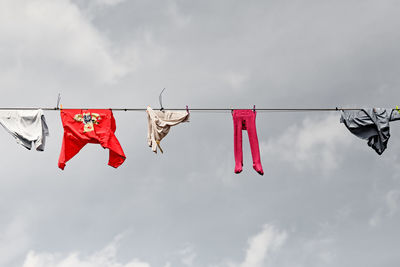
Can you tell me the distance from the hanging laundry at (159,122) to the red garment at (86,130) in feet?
3.32

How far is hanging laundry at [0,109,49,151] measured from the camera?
46.6ft

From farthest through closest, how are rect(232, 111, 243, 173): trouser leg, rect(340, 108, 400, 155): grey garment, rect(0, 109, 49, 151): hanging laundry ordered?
rect(340, 108, 400, 155): grey garment < rect(232, 111, 243, 173): trouser leg < rect(0, 109, 49, 151): hanging laundry

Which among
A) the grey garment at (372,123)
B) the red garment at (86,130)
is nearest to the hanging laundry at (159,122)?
the red garment at (86,130)

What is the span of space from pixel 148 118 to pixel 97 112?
4.98ft

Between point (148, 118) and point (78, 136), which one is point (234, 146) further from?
point (78, 136)

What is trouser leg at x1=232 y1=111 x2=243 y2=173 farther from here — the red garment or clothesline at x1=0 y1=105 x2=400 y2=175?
the red garment

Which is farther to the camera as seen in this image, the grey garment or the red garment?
the grey garment

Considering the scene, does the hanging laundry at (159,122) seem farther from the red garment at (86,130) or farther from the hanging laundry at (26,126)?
the hanging laundry at (26,126)

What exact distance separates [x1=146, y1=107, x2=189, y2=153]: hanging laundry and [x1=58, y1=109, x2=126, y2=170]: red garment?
1.01 m

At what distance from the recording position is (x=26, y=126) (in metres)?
14.3

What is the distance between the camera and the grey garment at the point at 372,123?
15.3 meters

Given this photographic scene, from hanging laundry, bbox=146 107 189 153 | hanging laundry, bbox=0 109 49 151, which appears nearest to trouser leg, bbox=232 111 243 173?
hanging laundry, bbox=146 107 189 153

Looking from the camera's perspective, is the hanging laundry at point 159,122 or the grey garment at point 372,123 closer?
the hanging laundry at point 159,122

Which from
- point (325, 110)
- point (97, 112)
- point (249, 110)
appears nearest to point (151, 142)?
point (97, 112)
